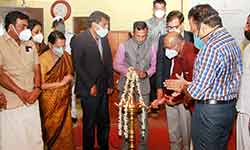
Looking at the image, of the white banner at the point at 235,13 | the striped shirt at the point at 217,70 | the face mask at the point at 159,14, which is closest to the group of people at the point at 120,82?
the striped shirt at the point at 217,70

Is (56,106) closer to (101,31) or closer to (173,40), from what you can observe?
(101,31)

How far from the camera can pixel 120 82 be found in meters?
3.87

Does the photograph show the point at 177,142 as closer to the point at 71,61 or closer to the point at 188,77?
the point at 188,77

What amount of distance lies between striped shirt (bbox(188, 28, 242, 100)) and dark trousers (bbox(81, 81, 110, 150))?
4.63ft

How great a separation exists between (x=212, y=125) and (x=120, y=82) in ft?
4.68

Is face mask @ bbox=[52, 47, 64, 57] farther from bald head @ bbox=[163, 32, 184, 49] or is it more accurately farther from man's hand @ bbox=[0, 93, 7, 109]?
bald head @ bbox=[163, 32, 184, 49]

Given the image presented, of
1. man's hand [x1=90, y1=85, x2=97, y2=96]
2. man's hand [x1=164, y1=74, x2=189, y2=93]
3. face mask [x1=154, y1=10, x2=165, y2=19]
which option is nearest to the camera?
man's hand [x1=164, y1=74, x2=189, y2=93]

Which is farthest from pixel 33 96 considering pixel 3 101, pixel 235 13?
pixel 235 13

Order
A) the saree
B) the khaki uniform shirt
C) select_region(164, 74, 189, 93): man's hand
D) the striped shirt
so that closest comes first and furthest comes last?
1. the striped shirt
2. select_region(164, 74, 189, 93): man's hand
3. the khaki uniform shirt
4. the saree

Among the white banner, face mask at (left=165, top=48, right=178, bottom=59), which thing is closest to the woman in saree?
face mask at (left=165, top=48, right=178, bottom=59)

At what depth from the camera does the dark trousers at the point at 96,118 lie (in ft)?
12.5

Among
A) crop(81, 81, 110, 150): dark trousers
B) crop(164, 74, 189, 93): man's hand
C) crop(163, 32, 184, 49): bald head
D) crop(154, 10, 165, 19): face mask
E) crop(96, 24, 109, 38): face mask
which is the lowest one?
crop(81, 81, 110, 150): dark trousers

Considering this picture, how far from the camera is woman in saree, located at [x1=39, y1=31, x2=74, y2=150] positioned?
11.8ft

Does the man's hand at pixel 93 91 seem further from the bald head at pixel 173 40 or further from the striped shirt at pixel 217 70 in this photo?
the striped shirt at pixel 217 70
